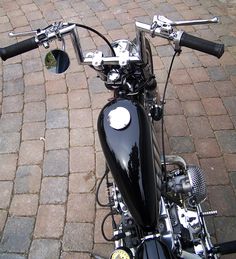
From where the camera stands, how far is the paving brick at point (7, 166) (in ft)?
9.87

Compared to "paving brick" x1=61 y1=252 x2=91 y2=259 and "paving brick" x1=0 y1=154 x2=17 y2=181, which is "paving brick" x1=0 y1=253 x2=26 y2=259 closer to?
"paving brick" x1=61 y1=252 x2=91 y2=259

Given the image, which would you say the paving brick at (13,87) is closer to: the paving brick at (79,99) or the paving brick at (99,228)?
the paving brick at (79,99)

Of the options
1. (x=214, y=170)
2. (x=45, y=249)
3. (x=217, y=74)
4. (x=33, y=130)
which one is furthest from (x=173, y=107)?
(x=45, y=249)

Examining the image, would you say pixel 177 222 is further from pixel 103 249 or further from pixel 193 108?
pixel 193 108

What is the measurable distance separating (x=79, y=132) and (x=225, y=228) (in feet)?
4.84

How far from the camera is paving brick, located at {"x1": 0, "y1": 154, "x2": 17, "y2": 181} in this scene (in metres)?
3.01

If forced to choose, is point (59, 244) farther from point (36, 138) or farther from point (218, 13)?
point (218, 13)

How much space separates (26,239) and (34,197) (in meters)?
0.35

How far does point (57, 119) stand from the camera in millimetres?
3445

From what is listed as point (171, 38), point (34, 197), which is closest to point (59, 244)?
point (34, 197)

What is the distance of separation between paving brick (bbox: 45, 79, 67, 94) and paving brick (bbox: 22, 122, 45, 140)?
0.45 meters

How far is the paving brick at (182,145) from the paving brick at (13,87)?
5.41ft

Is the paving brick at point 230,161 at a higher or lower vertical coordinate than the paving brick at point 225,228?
lower

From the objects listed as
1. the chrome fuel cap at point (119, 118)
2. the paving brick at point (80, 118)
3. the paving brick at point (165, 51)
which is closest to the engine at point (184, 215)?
the chrome fuel cap at point (119, 118)
